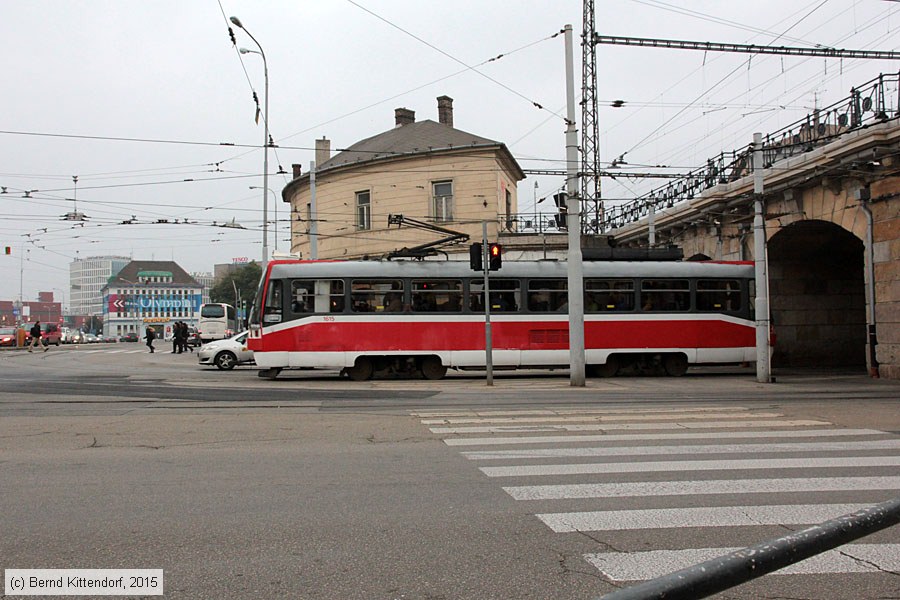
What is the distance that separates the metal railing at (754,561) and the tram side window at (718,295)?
63.0 ft

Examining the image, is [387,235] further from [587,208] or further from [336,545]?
[336,545]

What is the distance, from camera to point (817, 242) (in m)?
24.4

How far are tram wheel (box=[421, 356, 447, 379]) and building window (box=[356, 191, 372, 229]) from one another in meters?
18.7

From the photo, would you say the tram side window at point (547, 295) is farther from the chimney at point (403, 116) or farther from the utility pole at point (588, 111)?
the chimney at point (403, 116)

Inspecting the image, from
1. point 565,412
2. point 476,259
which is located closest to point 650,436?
point 565,412

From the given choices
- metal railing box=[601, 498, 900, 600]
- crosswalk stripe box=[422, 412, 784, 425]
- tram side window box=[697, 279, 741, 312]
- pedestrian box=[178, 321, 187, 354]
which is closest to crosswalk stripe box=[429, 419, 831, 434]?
crosswalk stripe box=[422, 412, 784, 425]

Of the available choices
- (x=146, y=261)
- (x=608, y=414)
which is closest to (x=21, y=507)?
(x=608, y=414)

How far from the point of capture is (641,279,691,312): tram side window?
69.2 feet

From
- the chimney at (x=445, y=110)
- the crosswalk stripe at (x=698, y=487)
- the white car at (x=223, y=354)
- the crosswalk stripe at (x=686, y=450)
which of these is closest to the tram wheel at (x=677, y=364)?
the crosswalk stripe at (x=686, y=450)

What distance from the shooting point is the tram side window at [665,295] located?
21.1m

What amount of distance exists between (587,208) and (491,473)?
27.6m

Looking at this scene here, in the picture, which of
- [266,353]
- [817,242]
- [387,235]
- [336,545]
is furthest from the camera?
[387,235]

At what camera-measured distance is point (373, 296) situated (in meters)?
20.0

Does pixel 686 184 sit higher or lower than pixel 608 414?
higher
